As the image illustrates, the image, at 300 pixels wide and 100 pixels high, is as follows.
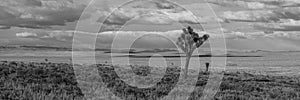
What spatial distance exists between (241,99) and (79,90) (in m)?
6.87

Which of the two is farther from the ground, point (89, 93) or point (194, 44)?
point (194, 44)

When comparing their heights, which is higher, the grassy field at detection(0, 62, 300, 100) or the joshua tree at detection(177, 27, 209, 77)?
the joshua tree at detection(177, 27, 209, 77)

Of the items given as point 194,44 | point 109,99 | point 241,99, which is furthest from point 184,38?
point 109,99

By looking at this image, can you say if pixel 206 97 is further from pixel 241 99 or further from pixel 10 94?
pixel 10 94

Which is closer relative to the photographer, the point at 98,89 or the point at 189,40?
the point at 98,89

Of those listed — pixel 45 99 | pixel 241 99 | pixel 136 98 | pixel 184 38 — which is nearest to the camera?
pixel 45 99

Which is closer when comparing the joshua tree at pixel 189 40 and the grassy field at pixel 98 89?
the grassy field at pixel 98 89

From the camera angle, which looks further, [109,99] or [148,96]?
[148,96]

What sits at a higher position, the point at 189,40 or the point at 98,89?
the point at 189,40

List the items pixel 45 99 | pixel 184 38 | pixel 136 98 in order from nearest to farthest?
pixel 45 99, pixel 136 98, pixel 184 38

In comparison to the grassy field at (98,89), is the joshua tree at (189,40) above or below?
above

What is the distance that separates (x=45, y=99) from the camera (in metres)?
12.0

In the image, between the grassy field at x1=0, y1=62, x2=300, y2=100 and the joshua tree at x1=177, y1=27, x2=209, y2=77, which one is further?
the joshua tree at x1=177, y1=27, x2=209, y2=77

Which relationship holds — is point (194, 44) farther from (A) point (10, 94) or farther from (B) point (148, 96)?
(A) point (10, 94)
